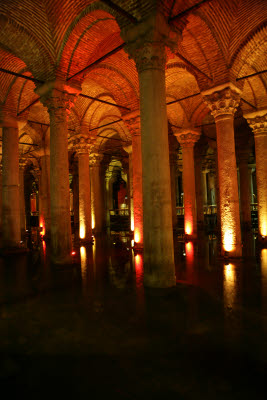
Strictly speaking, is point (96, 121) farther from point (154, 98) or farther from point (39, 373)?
point (39, 373)

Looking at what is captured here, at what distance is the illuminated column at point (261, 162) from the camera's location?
1120cm

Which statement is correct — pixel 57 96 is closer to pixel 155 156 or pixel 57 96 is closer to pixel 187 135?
pixel 155 156

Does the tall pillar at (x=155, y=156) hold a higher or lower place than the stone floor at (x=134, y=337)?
higher

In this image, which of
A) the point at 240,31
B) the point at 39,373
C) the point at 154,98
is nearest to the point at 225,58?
the point at 240,31

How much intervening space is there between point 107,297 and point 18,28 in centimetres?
735

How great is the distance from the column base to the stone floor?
0.45ft

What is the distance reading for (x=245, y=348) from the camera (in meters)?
3.21

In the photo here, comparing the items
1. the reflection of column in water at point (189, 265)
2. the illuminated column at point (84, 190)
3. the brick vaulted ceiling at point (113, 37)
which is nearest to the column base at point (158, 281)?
the reflection of column in water at point (189, 265)

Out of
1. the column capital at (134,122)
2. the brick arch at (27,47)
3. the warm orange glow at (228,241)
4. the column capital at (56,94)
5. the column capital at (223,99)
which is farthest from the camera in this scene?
the column capital at (134,122)

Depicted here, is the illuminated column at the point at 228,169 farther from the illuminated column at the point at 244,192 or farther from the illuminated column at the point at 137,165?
the illuminated column at the point at 244,192

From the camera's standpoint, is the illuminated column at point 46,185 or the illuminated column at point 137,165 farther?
the illuminated column at point 46,185

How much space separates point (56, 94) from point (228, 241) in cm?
675

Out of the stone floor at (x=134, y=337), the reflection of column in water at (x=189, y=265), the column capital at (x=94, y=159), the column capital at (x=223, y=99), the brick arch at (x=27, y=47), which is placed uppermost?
the brick arch at (x=27, y=47)

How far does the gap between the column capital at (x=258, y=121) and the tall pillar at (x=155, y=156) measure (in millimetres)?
7028
